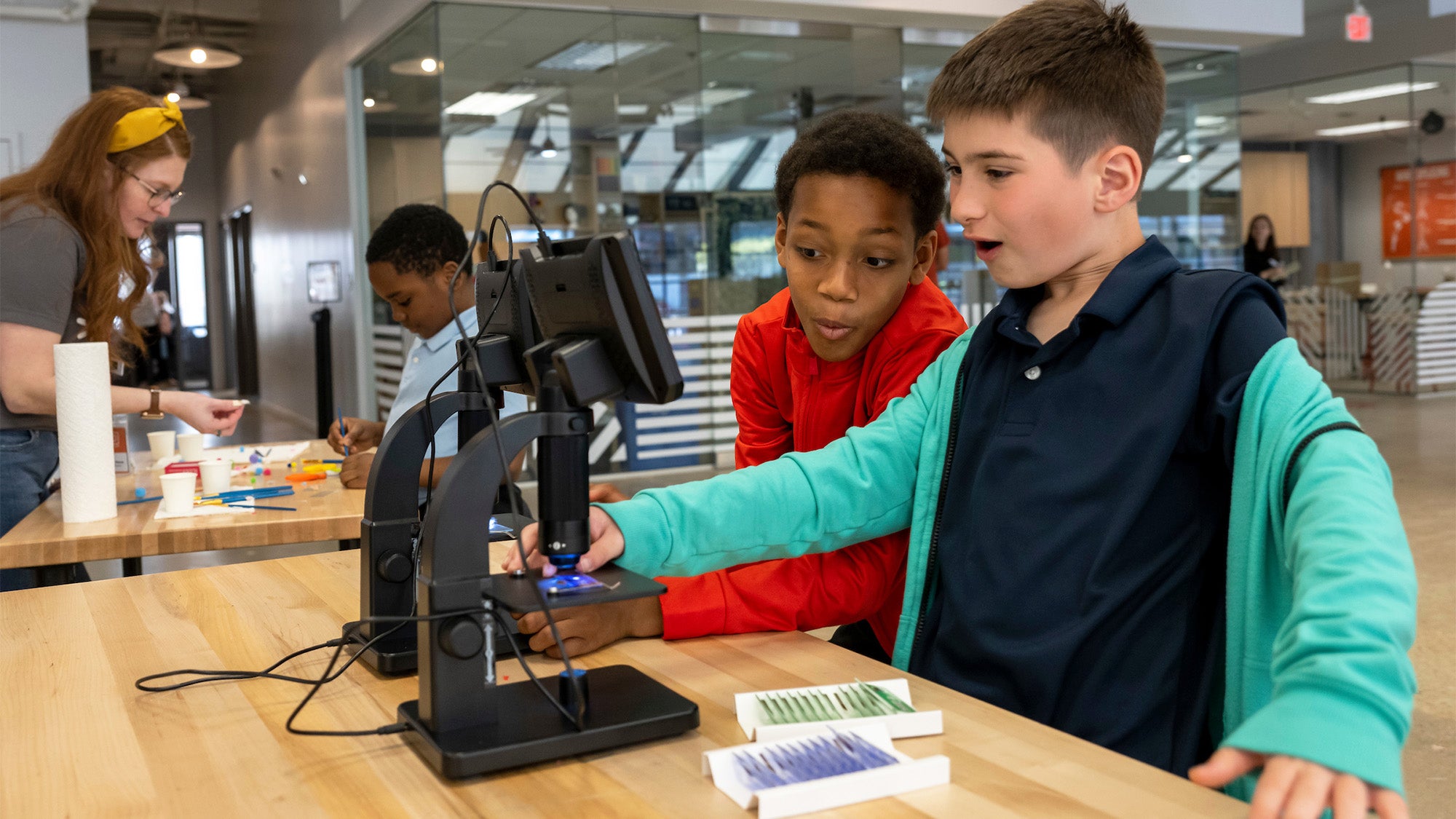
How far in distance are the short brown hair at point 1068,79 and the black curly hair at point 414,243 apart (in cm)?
182

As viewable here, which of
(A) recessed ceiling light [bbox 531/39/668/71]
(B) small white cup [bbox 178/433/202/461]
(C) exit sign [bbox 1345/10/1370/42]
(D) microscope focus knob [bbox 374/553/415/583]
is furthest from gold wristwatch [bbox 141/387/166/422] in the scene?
(C) exit sign [bbox 1345/10/1370/42]

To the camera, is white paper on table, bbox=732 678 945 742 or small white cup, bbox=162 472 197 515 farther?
small white cup, bbox=162 472 197 515

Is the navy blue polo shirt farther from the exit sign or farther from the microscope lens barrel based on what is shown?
the exit sign

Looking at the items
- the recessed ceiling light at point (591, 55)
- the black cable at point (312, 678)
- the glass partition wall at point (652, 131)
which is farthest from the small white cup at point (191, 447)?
the recessed ceiling light at point (591, 55)

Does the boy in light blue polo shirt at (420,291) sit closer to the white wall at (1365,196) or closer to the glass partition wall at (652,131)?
the glass partition wall at (652,131)

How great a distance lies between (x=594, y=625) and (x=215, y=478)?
1.54 metres

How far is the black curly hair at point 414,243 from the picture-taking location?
2771mm

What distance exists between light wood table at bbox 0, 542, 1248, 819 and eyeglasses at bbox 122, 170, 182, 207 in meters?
1.49

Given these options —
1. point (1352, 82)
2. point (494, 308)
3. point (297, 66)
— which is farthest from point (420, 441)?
point (1352, 82)

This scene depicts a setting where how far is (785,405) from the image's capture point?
166cm

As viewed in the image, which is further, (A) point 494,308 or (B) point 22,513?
(B) point 22,513

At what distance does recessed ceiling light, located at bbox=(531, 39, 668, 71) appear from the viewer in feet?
20.0

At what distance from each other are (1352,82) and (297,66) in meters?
9.72

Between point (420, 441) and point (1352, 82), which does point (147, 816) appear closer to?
point (420, 441)
